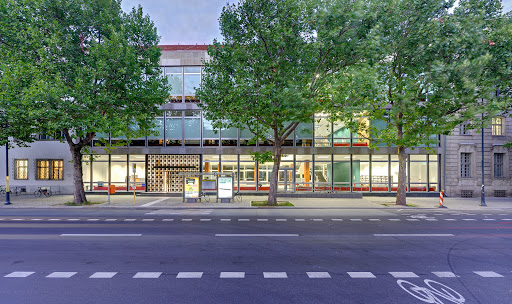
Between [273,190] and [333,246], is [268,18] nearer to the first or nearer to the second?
[273,190]

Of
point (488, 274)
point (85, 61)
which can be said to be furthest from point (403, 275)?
point (85, 61)

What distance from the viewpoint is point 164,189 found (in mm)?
24688

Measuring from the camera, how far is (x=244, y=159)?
974 inches

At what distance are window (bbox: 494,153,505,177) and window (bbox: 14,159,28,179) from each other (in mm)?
45910

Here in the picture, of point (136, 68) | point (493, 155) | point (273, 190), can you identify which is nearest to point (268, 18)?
point (136, 68)

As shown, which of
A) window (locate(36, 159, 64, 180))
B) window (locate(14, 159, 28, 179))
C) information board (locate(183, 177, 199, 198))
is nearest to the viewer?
information board (locate(183, 177, 199, 198))

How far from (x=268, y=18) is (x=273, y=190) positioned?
37.9 feet

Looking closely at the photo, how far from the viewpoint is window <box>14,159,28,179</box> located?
84.4 feet

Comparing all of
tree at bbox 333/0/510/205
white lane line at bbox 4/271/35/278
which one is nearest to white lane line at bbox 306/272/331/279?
white lane line at bbox 4/271/35/278

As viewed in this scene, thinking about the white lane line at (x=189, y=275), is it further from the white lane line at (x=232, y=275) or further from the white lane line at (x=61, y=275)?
the white lane line at (x=61, y=275)

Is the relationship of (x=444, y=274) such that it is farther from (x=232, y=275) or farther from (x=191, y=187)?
(x=191, y=187)

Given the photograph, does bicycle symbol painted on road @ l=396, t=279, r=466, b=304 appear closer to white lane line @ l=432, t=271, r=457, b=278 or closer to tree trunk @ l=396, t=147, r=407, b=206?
white lane line @ l=432, t=271, r=457, b=278

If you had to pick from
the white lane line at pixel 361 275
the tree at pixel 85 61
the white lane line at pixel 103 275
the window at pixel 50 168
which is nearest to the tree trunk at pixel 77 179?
the tree at pixel 85 61

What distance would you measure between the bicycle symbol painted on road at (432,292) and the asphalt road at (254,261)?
22 mm
